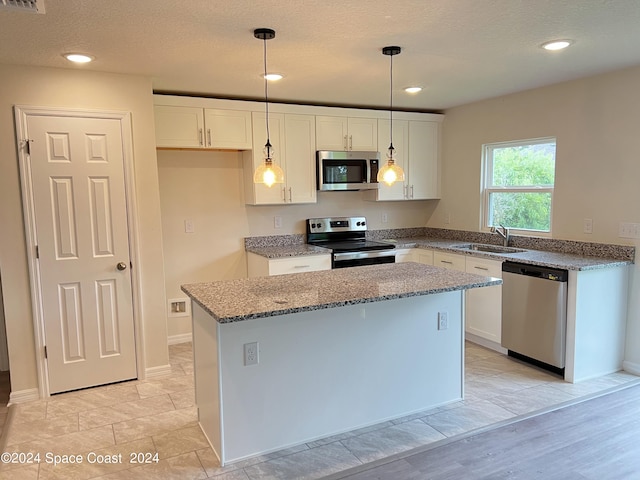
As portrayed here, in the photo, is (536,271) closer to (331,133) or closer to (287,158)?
(331,133)

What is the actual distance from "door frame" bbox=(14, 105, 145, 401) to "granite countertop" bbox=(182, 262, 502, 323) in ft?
3.41

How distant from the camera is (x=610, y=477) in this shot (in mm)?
2336

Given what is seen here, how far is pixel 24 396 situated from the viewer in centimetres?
331

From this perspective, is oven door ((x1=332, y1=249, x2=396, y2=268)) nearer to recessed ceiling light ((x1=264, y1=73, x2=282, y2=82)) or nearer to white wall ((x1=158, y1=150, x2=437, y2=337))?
white wall ((x1=158, y1=150, x2=437, y2=337))

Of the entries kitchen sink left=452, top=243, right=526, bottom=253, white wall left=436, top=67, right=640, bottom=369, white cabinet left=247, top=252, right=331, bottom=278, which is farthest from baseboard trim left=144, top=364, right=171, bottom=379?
white wall left=436, top=67, right=640, bottom=369

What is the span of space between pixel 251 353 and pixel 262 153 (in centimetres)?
236

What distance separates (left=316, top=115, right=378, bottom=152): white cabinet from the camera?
15.3 feet

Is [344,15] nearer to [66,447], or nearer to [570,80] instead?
[570,80]

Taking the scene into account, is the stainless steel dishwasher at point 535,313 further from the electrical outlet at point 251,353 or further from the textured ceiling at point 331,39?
the electrical outlet at point 251,353

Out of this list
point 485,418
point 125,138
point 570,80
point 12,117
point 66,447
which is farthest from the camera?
point 570,80

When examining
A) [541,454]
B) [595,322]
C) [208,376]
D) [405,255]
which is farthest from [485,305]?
[208,376]

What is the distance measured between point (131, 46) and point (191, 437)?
2.37 meters

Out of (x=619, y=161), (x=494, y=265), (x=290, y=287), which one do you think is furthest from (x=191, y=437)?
(x=619, y=161)

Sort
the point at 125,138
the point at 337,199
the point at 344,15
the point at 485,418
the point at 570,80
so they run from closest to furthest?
the point at 344,15 < the point at 485,418 < the point at 125,138 < the point at 570,80 < the point at 337,199
